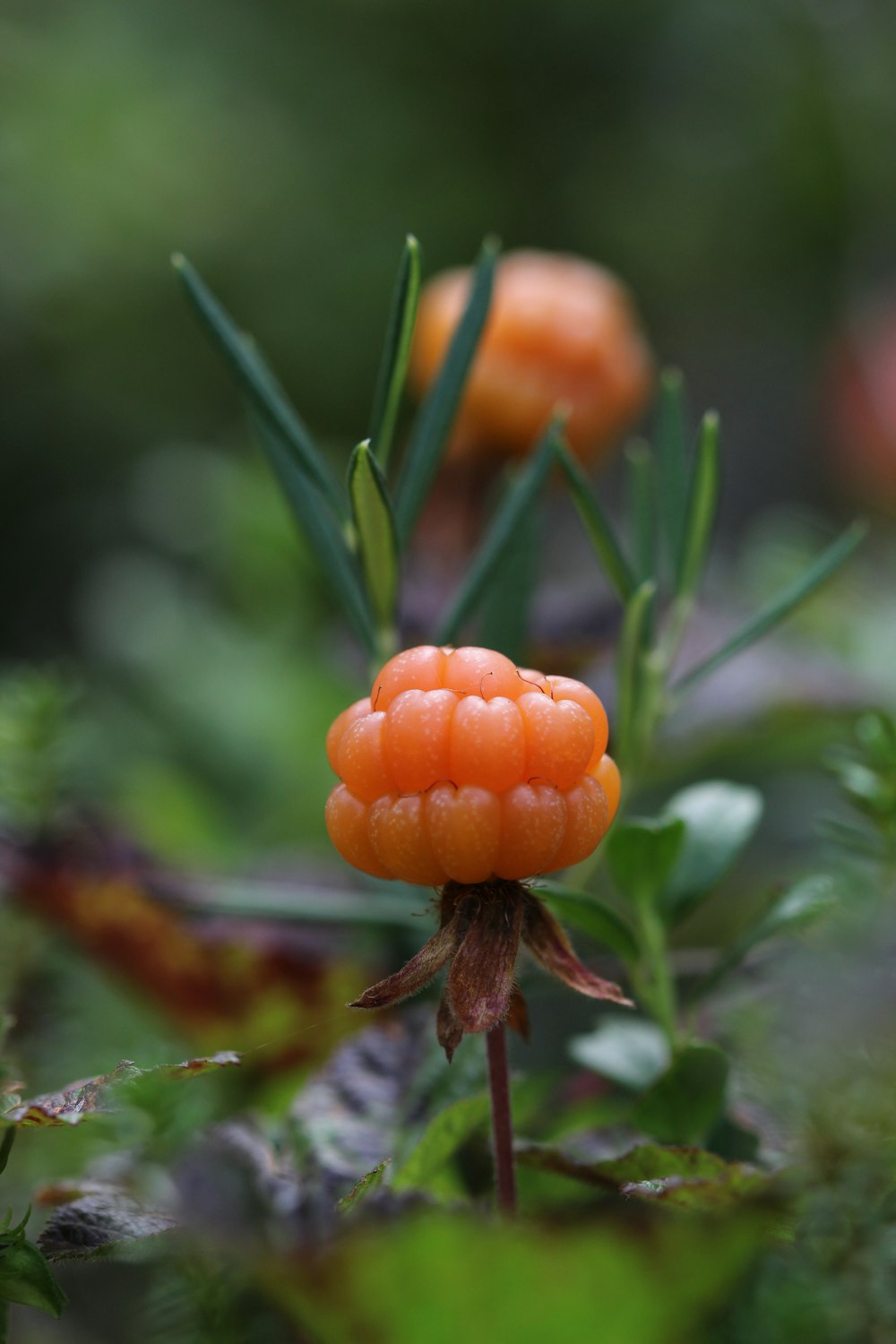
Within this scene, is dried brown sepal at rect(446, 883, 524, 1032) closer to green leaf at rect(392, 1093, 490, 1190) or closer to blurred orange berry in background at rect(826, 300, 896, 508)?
green leaf at rect(392, 1093, 490, 1190)

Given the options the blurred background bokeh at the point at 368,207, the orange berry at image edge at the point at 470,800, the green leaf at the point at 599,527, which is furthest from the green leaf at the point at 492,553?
the blurred background bokeh at the point at 368,207

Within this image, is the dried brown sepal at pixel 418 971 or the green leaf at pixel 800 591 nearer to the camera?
the dried brown sepal at pixel 418 971

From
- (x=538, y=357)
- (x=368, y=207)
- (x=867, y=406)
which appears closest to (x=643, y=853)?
(x=538, y=357)

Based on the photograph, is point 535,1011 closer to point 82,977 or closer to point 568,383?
point 82,977

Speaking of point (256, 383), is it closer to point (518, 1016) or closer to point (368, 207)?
point (518, 1016)

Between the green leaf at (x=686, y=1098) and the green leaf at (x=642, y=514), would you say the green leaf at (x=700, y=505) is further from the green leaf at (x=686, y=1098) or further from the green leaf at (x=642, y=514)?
the green leaf at (x=686, y=1098)

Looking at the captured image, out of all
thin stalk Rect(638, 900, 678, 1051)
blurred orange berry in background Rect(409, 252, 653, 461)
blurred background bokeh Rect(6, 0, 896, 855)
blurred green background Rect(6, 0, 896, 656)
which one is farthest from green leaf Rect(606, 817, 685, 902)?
blurred green background Rect(6, 0, 896, 656)
